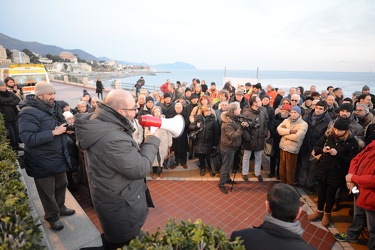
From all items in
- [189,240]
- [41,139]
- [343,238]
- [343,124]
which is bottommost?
[343,238]

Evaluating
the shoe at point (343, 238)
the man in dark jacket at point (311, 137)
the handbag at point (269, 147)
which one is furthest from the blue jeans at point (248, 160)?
the shoe at point (343, 238)

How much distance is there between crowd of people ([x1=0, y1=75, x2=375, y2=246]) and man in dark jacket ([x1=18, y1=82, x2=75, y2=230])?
0.04ft

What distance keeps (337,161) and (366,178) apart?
0.67m

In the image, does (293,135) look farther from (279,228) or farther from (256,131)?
(279,228)

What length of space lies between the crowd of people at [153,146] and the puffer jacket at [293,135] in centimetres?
2

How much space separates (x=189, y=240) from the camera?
55.0 inches

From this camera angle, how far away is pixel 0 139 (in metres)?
3.51

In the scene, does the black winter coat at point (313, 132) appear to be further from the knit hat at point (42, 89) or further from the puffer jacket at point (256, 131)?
the knit hat at point (42, 89)

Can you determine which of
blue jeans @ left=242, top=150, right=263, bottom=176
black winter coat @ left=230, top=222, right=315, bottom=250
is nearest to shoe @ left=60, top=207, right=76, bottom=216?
black winter coat @ left=230, top=222, right=315, bottom=250

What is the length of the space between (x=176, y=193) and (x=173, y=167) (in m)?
1.31

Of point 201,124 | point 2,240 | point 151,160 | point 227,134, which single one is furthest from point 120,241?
point 201,124

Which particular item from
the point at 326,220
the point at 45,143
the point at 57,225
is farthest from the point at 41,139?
the point at 326,220

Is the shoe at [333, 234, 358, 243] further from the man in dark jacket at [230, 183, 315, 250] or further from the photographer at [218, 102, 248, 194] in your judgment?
the man in dark jacket at [230, 183, 315, 250]

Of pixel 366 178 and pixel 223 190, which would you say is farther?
pixel 223 190
